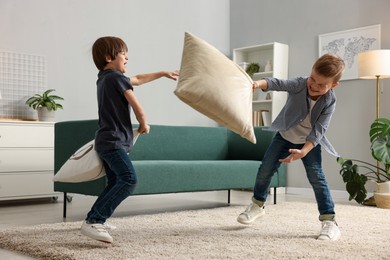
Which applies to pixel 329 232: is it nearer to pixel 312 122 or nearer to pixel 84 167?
pixel 312 122

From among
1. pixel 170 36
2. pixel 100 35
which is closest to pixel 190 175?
pixel 100 35

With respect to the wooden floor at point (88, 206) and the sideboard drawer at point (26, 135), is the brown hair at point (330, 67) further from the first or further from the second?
the sideboard drawer at point (26, 135)

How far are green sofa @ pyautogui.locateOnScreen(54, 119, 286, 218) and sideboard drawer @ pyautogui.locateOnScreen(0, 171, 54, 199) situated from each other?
0.79 m

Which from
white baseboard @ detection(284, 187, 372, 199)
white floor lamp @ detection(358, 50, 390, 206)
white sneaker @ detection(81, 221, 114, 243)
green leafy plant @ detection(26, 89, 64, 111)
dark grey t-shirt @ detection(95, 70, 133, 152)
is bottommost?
white baseboard @ detection(284, 187, 372, 199)

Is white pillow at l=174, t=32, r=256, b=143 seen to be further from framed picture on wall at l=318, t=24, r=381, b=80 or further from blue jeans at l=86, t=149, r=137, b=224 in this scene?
framed picture on wall at l=318, t=24, r=381, b=80

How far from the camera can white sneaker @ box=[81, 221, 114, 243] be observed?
217 centimetres

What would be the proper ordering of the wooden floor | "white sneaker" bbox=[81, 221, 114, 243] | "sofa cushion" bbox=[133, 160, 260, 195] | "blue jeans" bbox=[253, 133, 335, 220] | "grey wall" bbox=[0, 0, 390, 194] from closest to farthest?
"white sneaker" bbox=[81, 221, 114, 243], "blue jeans" bbox=[253, 133, 335, 220], "sofa cushion" bbox=[133, 160, 260, 195], the wooden floor, "grey wall" bbox=[0, 0, 390, 194]

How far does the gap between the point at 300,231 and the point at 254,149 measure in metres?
1.71

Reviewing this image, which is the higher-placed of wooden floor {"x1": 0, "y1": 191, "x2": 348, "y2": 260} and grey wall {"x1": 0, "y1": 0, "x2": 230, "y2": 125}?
grey wall {"x1": 0, "y1": 0, "x2": 230, "y2": 125}

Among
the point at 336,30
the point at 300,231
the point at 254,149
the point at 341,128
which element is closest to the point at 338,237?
the point at 300,231

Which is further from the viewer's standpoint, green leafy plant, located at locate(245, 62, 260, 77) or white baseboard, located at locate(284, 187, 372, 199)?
green leafy plant, located at locate(245, 62, 260, 77)

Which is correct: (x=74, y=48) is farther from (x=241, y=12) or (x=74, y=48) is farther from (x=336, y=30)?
(x=336, y=30)

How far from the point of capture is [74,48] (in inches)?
193

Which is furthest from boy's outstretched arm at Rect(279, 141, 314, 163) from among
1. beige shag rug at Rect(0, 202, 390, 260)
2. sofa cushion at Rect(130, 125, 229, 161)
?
sofa cushion at Rect(130, 125, 229, 161)
